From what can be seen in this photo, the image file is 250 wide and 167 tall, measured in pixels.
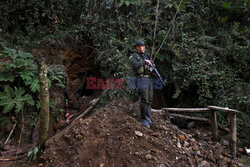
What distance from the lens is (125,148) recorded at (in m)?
3.25

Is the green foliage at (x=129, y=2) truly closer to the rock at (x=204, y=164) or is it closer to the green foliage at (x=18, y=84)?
the green foliage at (x=18, y=84)

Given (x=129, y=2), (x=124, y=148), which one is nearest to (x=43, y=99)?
(x=124, y=148)

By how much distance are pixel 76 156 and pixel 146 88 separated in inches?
83.6

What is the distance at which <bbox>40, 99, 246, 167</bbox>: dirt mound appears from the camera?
311 centimetres

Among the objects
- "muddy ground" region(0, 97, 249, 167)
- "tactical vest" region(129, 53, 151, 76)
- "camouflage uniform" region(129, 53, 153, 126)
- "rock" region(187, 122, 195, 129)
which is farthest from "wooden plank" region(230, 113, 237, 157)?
"tactical vest" region(129, 53, 151, 76)

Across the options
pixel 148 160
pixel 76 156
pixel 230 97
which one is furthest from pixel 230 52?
pixel 76 156

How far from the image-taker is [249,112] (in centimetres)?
496

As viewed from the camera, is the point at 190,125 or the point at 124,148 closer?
the point at 124,148

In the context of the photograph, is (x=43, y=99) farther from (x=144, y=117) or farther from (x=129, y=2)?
(x=129, y=2)

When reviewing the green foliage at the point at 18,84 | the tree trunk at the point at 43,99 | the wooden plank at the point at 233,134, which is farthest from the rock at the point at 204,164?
the green foliage at the point at 18,84

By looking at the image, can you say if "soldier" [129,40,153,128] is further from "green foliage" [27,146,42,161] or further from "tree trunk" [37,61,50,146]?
"green foliage" [27,146,42,161]

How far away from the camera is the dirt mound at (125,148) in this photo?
123 inches

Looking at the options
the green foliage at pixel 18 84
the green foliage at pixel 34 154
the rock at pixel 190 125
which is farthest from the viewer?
the rock at pixel 190 125

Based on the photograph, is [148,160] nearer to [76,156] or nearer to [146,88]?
[76,156]
